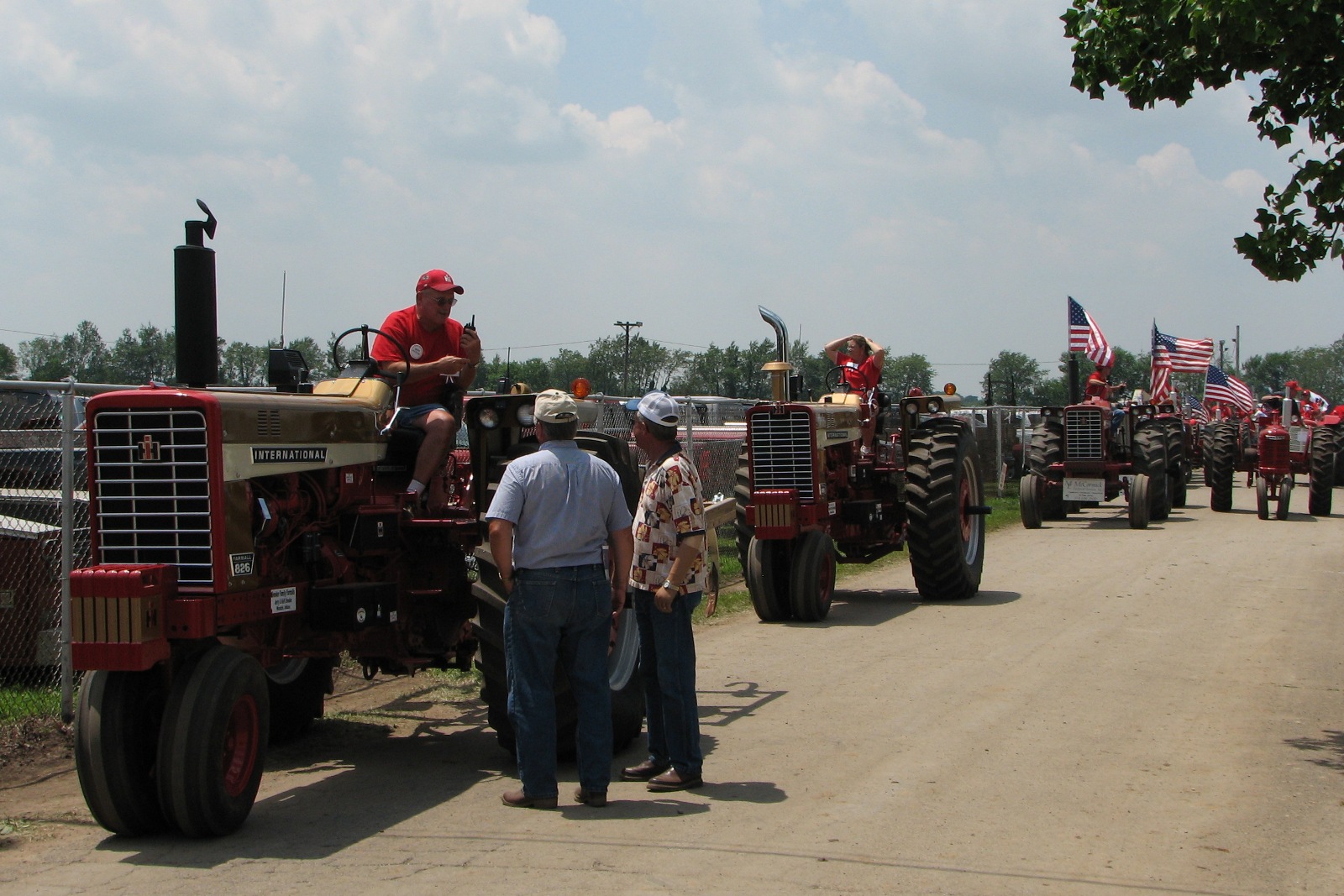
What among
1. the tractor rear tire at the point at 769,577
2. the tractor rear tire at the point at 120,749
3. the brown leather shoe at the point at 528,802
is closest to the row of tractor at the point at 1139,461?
the tractor rear tire at the point at 769,577

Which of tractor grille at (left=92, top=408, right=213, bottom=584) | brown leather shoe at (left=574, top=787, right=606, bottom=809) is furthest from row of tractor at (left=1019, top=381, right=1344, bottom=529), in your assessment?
tractor grille at (left=92, top=408, right=213, bottom=584)

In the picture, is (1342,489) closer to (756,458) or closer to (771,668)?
(756,458)

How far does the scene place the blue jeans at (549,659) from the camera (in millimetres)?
5680

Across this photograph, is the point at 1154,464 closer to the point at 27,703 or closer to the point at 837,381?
the point at 837,381

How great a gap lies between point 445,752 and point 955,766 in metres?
2.72

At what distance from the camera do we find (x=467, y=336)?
7246 millimetres

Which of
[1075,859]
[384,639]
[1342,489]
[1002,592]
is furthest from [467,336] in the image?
[1342,489]

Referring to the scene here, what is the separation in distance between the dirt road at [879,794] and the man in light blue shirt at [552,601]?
0.81 ft

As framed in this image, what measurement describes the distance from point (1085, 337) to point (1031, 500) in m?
6.19

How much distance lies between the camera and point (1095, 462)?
21.4m

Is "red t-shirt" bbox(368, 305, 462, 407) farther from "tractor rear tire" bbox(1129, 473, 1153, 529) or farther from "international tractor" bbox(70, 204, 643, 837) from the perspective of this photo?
"tractor rear tire" bbox(1129, 473, 1153, 529)

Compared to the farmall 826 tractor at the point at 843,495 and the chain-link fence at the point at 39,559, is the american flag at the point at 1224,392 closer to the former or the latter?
the farmall 826 tractor at the point at 843,495

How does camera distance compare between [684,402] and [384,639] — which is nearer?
[384,639]

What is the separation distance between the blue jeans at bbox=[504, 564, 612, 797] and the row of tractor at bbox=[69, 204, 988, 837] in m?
0.24
